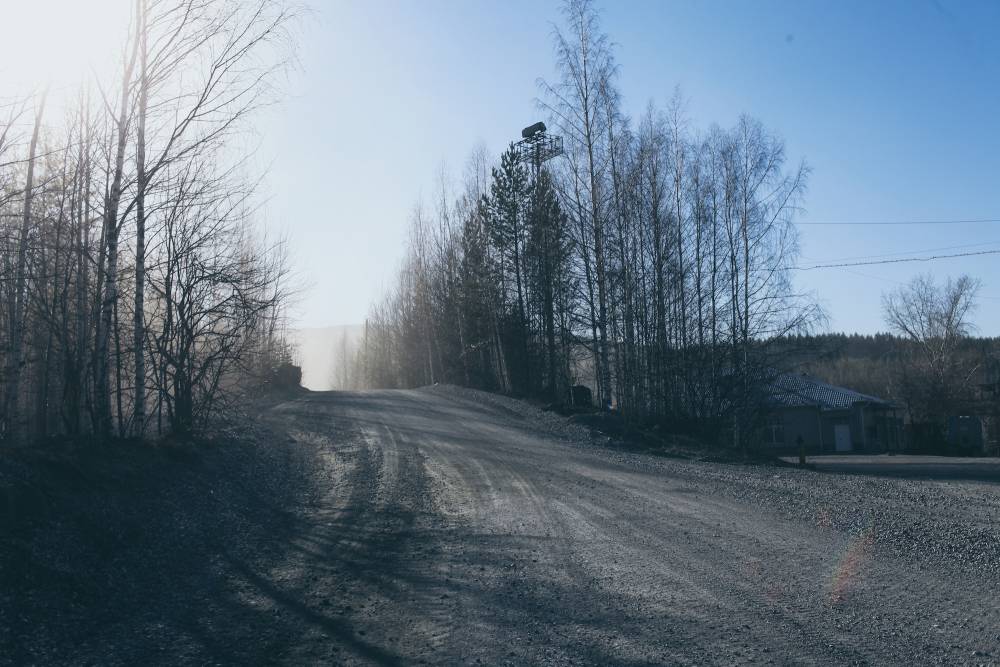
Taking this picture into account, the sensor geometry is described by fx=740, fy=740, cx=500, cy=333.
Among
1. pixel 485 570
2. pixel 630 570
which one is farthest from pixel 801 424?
pixel 485 570

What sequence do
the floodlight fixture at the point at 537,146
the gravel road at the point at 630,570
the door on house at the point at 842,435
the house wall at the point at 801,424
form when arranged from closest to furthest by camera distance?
the gravel road at the point at 630,570, the floodlight fixture at the point at 537,146, the house wall at the point at 801,424, the door on house at the point at 842,435

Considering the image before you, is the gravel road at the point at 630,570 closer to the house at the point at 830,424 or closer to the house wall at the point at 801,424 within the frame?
the house at the point at 830,424

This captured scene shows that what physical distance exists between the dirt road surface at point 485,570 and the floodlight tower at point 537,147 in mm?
16784

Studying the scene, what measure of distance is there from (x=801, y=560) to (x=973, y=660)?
9.10 ft

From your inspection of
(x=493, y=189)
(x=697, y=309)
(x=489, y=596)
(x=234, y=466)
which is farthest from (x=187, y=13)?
(x=493, y=189)

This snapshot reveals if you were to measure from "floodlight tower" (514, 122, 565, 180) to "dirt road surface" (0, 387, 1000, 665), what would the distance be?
1678 cm

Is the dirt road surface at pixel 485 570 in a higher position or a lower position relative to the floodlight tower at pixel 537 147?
lower

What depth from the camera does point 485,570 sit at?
739 cm

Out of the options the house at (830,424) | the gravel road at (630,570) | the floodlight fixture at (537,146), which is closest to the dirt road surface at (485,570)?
the gravel road at (630,570)

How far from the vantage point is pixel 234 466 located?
13.0 meters

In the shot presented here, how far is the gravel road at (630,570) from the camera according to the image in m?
5.27

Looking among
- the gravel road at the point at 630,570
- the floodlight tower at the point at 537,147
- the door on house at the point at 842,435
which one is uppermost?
the floodlight tower at the point at 537,147

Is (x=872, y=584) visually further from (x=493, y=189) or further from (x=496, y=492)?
(x=493, y=189)

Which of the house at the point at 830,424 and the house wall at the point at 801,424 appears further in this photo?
the house wall at the point at 801,424
